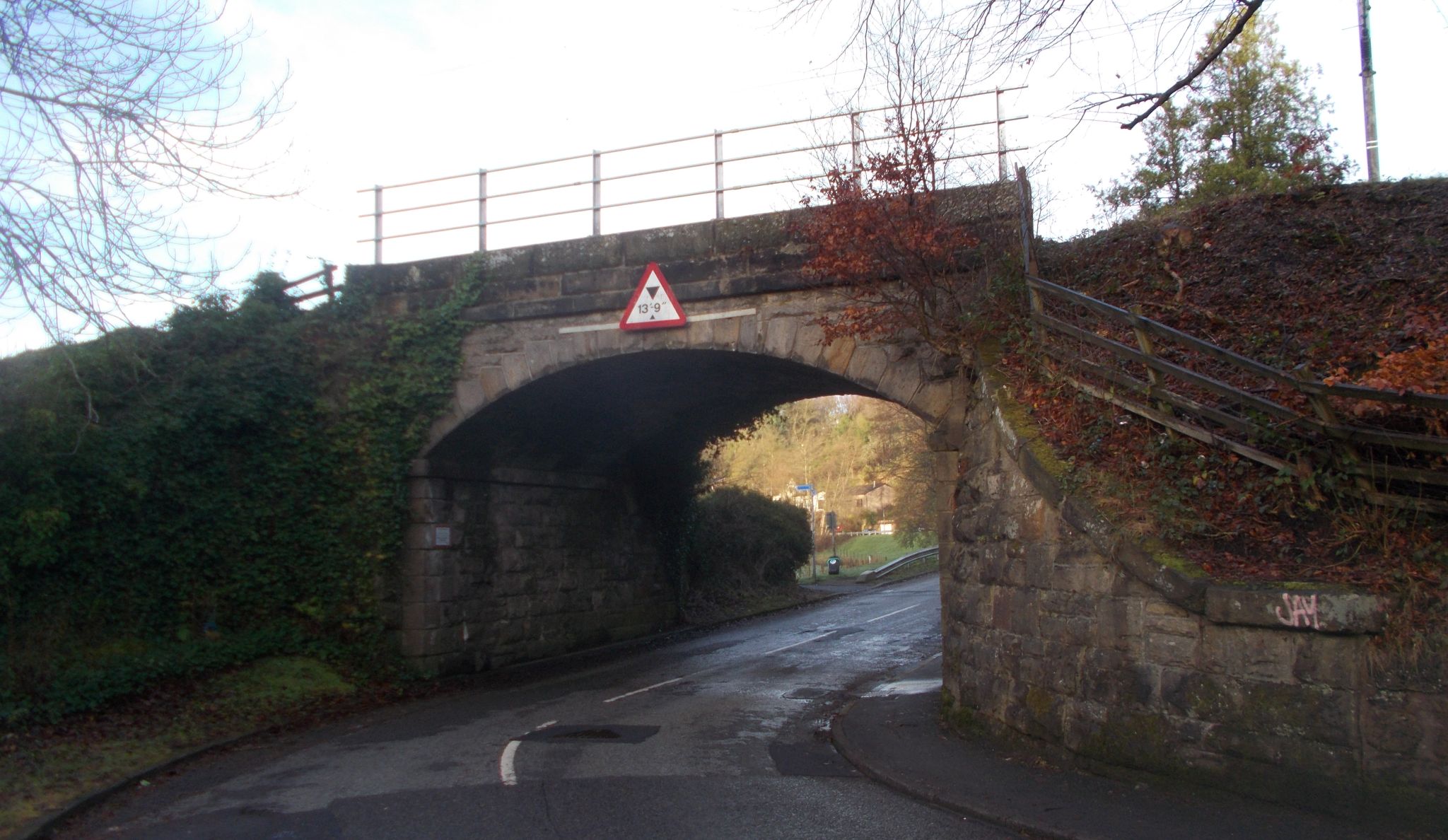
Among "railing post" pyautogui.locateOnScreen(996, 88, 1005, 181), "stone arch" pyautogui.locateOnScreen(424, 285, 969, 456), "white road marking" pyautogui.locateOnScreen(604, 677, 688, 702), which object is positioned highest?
"railing post" pyautogui.locateOnScreen(996, 88, 1005, 181)

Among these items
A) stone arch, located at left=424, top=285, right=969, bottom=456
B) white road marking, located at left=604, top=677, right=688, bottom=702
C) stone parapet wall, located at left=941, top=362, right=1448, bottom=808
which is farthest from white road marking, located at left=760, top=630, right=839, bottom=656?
stone parapet wall, located at left=941, top=362, right=1448, bottom=808

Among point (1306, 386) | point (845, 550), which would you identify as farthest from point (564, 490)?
point (845, 550)

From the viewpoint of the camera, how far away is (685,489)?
19906mm

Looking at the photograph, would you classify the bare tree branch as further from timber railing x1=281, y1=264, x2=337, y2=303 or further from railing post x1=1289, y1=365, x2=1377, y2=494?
timber railing x1=281, y1=264, x2=337, y2=303

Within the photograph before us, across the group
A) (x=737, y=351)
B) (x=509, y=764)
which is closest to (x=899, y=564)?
(x=737, y=351)

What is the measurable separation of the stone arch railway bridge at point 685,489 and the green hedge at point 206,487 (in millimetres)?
551

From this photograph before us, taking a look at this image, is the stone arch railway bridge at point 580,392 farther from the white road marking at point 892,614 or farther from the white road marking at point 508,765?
the white road marking at point 892,614

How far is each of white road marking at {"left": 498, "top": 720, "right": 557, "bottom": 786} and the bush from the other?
12270 millimetres

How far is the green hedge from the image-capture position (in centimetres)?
951

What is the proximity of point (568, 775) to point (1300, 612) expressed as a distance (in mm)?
4868

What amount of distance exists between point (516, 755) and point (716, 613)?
44.6 ft

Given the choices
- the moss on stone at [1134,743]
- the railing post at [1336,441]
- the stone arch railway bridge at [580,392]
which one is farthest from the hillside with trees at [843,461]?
the railing post at [1336,441]

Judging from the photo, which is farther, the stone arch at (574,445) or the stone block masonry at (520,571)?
the stone block masonry at (520,571)

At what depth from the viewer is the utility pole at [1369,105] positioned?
13164 millimetres
